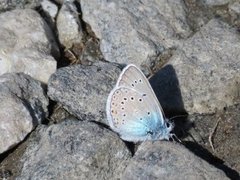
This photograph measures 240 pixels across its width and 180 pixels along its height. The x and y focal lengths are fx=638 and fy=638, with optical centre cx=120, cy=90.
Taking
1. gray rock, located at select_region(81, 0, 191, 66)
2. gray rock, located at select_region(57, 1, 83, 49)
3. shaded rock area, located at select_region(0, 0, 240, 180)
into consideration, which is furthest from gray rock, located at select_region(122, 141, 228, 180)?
gray rock, located at select_region(57, 1, 83, 49)

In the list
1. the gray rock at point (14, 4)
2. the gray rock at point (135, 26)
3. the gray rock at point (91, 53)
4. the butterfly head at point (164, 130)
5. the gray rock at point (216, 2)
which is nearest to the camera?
the butterfly head at point (164, 130)

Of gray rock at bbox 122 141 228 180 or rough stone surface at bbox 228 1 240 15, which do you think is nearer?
gray rock at bbox 122 141 228 180

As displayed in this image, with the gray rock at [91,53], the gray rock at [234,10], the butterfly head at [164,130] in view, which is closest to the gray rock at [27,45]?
the gray rock at [91,53]

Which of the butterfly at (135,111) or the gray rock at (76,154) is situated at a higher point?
the butterfly at (135,111)

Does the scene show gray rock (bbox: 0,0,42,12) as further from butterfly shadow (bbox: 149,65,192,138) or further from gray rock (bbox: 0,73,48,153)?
butterfly shadow (bbox: 149,65,192,138)

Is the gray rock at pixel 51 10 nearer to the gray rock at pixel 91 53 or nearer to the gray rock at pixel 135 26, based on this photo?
the gray rock at pixel 135 26

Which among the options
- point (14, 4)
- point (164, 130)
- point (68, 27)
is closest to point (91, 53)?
point (68, 27)

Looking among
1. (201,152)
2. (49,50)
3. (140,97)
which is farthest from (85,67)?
(201,152)
